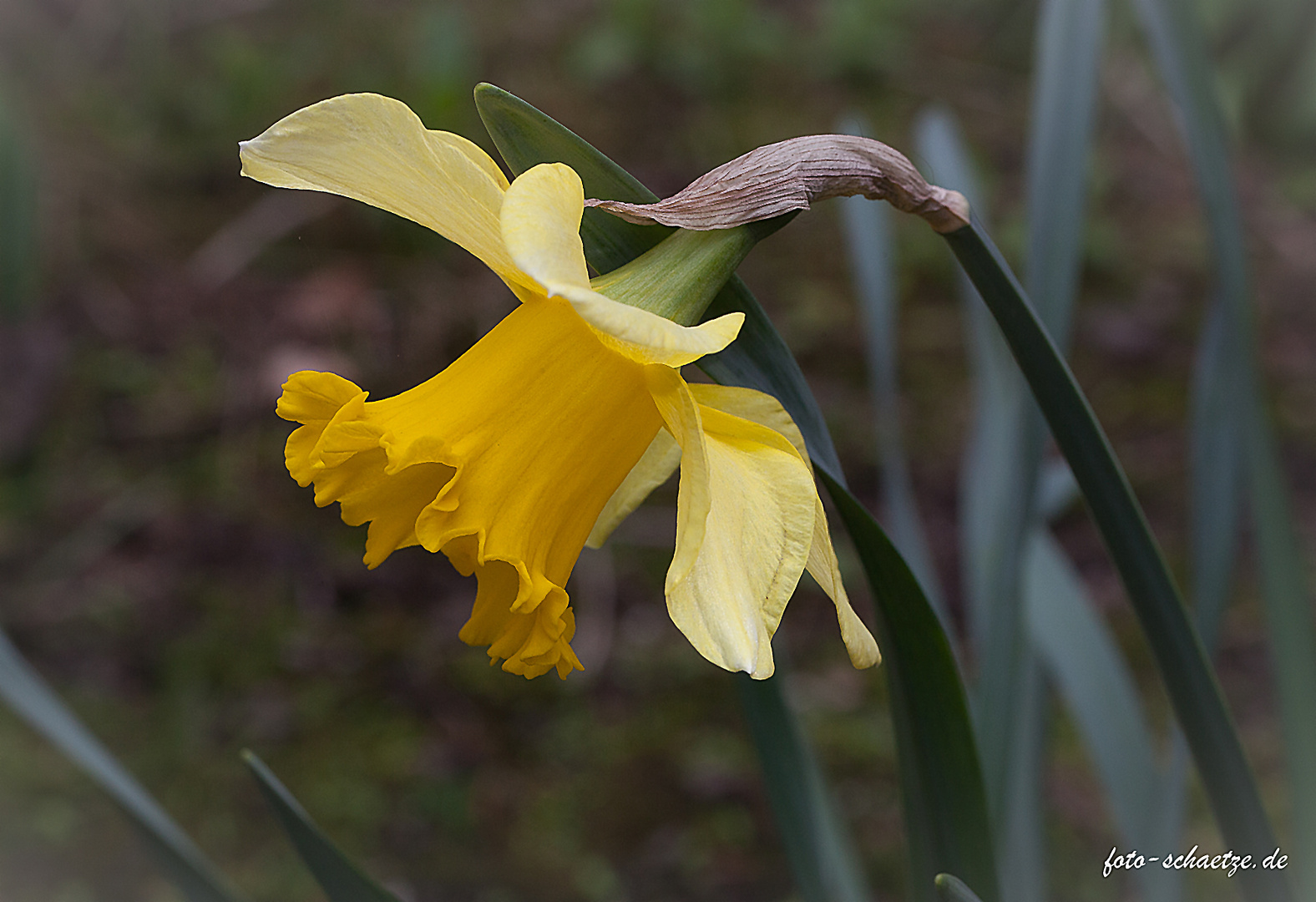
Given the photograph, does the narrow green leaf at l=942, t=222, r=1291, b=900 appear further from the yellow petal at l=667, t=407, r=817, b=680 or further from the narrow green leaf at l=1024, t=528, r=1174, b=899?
the narrow green leaf at l=1024, t=528, r=1174, b=899

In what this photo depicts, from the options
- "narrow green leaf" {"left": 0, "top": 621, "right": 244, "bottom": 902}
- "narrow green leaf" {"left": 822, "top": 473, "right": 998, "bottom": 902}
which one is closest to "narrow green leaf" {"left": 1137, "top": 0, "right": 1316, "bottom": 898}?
"narrow green leaf" {"left": 822, "top": 473, "right": 998, "bottom": 902}

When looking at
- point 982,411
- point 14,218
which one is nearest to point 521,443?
point 982,411

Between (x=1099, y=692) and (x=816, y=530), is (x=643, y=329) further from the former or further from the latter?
(x=1099, y=692)

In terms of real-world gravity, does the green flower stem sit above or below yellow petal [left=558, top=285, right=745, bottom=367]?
above

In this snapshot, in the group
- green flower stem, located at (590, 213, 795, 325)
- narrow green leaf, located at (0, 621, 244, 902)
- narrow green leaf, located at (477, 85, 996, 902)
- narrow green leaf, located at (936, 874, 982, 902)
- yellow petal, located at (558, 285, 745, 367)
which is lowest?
narrow green leaf, located at (0, 621, 244, 902)

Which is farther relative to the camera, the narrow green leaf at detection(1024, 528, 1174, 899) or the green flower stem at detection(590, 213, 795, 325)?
the narrow green leaf at detection(1024, 528, 1174, 899)

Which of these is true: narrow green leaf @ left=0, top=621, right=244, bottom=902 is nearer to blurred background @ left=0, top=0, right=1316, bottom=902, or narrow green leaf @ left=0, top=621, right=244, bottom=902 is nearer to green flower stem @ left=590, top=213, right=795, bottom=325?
green flower stem @ left=590, top=213, right=795, bottom=325

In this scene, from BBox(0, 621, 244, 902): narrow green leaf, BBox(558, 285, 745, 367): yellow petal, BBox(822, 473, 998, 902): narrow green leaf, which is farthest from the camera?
BBox(0, 621, 244, 902): narrow green leaf

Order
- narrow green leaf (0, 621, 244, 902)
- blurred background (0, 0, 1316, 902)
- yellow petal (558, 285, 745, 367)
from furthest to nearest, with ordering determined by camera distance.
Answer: blurred background (0, 0, 1316, 902) < narrow green leaf (0, 621, 244, 902) < yellow petal (558, 285, 745, 367)
